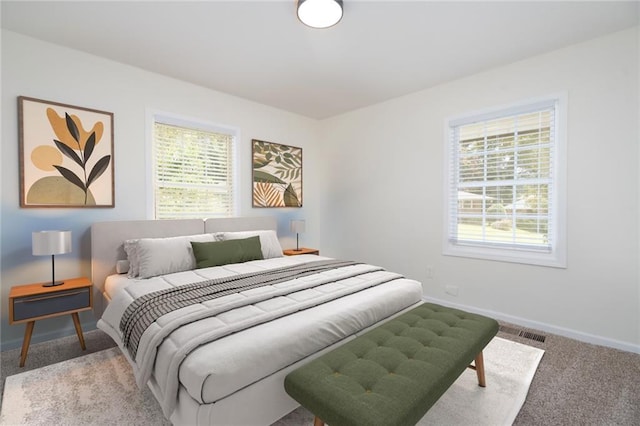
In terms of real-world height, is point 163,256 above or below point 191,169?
below

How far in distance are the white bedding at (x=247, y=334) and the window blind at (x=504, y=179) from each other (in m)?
1.50

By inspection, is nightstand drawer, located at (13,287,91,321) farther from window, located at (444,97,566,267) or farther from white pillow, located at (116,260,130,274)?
window, located at (444,97,566,267)

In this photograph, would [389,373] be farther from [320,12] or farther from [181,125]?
[181,125]

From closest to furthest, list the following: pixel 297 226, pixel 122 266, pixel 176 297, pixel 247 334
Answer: pixel 247 334, pixel 176 297, pixel 122 266, pixel 297 226

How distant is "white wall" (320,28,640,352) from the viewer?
8.30ft

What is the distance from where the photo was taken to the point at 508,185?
3.19 meters

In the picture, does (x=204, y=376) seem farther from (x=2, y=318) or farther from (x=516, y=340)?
(x=516, y=340)

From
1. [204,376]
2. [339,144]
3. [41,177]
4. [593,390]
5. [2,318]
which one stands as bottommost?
[593,390]

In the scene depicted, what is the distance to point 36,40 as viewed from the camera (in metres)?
2.64

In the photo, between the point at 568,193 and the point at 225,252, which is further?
the point at 225,252

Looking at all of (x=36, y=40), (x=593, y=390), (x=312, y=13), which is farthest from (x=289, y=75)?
(x=593, y=390)

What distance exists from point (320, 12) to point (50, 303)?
306 cm

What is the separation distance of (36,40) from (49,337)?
264 centimetres

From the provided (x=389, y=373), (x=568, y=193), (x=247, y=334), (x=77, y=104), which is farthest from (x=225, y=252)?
(x=568, y=193)
